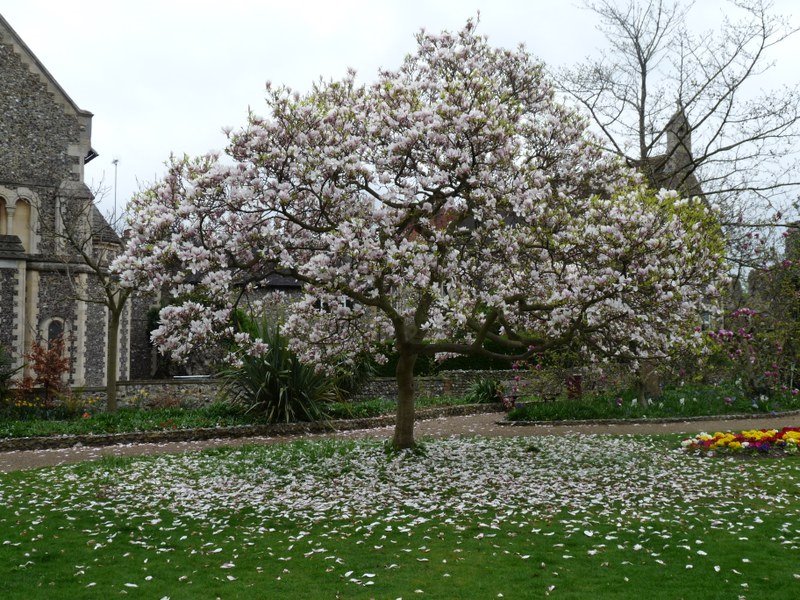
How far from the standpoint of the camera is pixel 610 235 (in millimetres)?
9656

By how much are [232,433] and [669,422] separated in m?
10.3

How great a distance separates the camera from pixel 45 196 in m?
25.9

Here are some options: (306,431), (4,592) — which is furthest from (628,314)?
(306,431)

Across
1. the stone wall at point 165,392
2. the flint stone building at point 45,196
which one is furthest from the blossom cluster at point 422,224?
the flint stone building at point 45,196

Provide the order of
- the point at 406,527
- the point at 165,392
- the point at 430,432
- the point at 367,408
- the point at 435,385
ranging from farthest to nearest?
the point at 435,385
the point at 165,392
the point at 367,408
the point at 430,432
the point at 406,527

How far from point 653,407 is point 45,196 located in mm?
21018

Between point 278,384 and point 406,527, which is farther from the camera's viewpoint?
point 278,384

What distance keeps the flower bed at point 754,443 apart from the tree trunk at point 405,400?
509 cm

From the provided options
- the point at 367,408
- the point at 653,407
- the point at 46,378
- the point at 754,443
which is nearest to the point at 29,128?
the point at 46,378

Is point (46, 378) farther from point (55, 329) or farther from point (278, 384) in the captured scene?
point (278, 384)

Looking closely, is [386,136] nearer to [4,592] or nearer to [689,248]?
[689,248]

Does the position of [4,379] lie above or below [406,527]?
above

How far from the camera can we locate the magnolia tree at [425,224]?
32.3 feet

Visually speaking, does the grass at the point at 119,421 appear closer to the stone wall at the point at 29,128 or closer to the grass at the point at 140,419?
the grass at the point at 140,419
